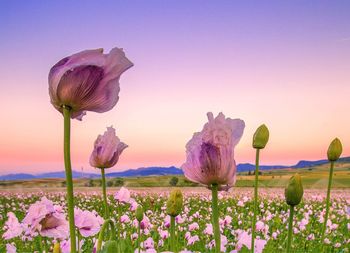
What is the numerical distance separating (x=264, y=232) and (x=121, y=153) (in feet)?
15.9

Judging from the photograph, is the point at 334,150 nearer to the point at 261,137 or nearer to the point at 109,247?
the point at 261,137

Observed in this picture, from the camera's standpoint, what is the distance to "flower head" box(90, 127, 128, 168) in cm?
185

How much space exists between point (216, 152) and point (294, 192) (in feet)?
0.91

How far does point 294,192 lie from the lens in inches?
52.9

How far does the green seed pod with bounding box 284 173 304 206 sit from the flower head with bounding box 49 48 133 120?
521 mm

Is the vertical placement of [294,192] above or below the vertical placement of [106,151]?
below

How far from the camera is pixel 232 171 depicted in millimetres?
1206

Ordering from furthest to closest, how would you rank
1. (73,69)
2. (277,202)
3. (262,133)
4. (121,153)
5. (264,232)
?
(277,202) → (264,232) → (121,153) → (262,133) → (73,69)

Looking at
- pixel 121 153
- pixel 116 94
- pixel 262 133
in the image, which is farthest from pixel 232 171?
pixel 121 153

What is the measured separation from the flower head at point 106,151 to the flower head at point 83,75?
688mm

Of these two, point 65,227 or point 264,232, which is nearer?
point 65,227

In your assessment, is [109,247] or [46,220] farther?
[46,220]

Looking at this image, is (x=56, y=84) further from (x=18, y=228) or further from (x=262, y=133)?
(x=18, y=228)

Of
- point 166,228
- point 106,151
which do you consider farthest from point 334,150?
point 166,228
